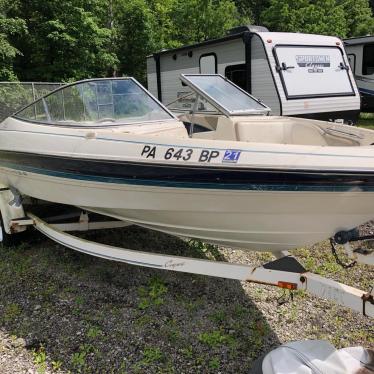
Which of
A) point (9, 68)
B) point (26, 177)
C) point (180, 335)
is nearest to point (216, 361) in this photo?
point (180, 335)

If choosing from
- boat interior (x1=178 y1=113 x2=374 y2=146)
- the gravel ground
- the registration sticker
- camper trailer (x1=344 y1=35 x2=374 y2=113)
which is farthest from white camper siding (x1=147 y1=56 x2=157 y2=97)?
the registration sticker

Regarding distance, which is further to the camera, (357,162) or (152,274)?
(152,274)

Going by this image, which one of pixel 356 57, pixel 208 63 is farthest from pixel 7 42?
pixel 356 57

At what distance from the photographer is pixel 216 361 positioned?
2.79 meters

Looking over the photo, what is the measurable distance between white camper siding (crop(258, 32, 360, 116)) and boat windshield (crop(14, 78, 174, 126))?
13.9ft

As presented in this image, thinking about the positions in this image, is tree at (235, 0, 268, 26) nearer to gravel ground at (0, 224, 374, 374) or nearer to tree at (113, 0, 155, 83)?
tree at (113, 0, 155, 83)

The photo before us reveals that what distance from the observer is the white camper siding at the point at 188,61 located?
29.0 feet

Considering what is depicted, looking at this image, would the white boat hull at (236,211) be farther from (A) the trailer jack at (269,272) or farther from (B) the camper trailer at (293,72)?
(B) the camper trailer at (293,72)

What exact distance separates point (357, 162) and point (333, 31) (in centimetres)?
2278

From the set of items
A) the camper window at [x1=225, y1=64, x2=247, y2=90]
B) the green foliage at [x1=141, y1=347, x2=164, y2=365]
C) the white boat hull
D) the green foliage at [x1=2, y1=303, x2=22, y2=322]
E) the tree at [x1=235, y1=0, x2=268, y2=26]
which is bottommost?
the green foliage at [x1=141, y1=347, x2=164, y2=365]

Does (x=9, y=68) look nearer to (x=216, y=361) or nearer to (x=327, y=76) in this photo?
(x=327, y=76)

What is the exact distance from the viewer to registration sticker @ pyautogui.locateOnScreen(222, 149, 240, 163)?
2.74m

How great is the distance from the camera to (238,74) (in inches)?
351

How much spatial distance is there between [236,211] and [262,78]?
18.5 ft
